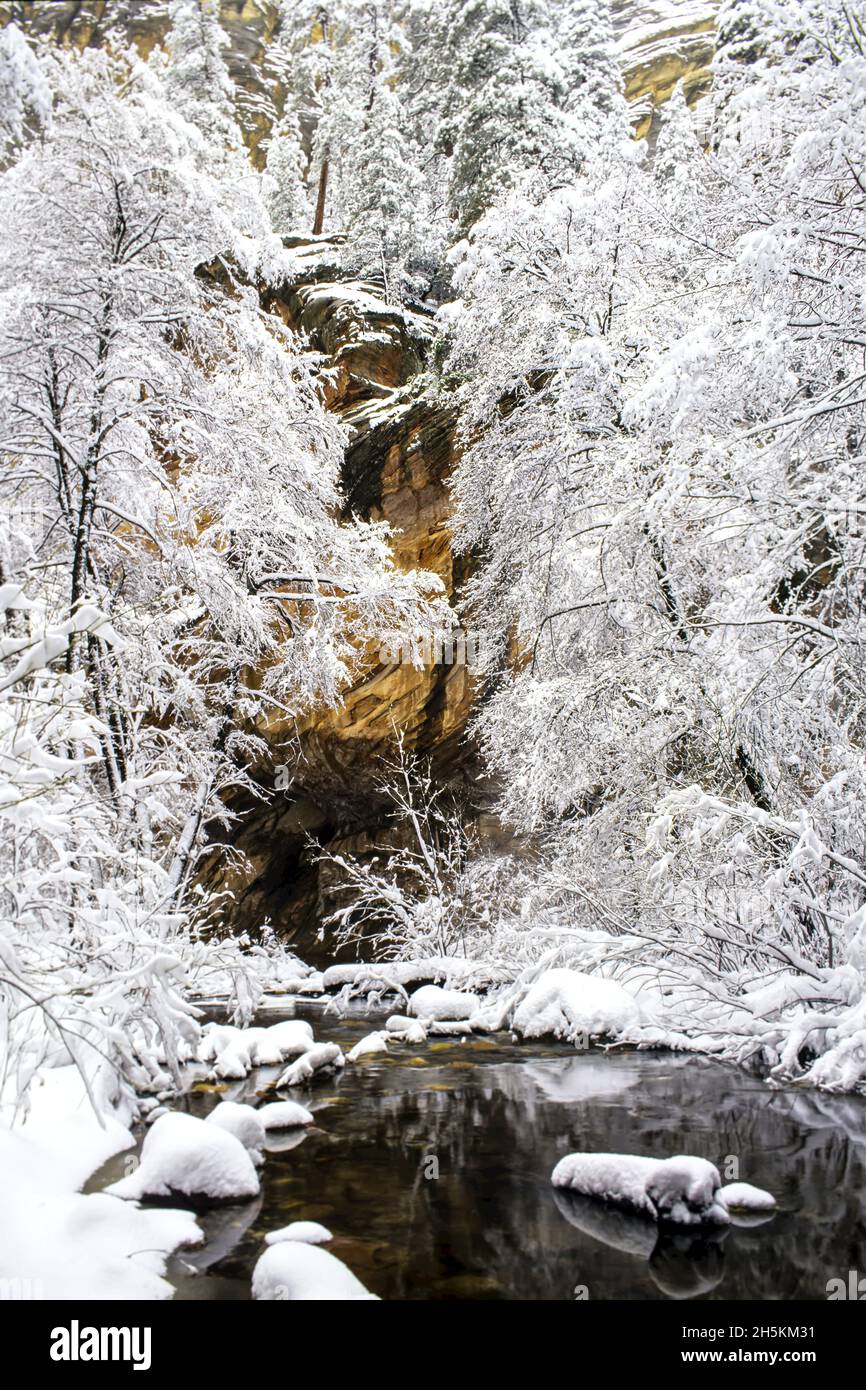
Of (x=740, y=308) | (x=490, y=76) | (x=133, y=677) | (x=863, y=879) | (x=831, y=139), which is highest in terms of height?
(x=490, y=76)

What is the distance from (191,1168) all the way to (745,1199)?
295 cm

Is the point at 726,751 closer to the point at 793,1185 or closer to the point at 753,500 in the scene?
the point at 753,500

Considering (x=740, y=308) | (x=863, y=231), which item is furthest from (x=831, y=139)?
(x=740, y=308)

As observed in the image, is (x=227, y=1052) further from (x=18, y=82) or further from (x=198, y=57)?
(x=198, y=57)

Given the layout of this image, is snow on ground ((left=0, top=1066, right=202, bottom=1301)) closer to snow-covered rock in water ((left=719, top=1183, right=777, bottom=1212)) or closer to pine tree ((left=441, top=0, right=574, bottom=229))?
snow-covered rock in water ((left=719, top=1183, right=777, bottom=1212))

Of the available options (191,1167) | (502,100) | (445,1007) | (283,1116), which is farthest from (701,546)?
(502,100)

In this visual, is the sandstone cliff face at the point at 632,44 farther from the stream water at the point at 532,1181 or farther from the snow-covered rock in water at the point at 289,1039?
the stream water at the point at 532,1181

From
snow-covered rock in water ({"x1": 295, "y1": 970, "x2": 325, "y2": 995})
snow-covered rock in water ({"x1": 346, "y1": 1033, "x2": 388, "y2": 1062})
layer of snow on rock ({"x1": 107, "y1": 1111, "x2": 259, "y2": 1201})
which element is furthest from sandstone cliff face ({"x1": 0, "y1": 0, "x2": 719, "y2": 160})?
layer of snow on rock ({"x1": 107, "y1": 1111, "x2": 259, "y2": 1201})

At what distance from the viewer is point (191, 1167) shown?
4.42 meters

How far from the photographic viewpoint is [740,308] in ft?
19.9

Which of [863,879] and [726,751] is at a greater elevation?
[726,751]

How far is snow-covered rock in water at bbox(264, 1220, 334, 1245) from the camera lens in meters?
3.88

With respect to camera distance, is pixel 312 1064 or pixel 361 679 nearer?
pixel 312 1064
